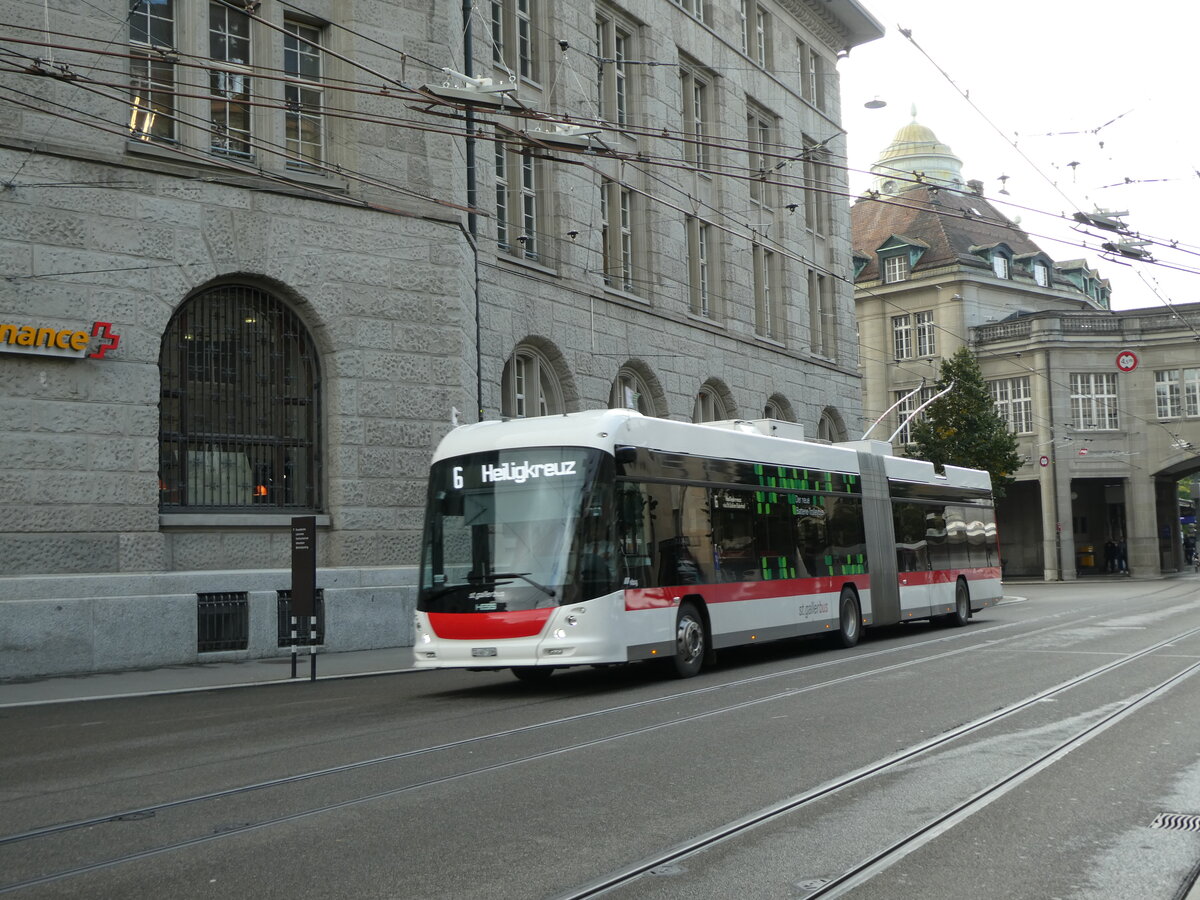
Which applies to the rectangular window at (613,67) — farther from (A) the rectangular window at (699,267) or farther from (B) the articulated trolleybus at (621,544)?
(B) the articulated trolleybus at (621,544)

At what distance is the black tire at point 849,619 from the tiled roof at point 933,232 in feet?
136

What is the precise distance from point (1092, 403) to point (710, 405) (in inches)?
1169

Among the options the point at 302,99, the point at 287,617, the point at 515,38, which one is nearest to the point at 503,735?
the point at 287,617

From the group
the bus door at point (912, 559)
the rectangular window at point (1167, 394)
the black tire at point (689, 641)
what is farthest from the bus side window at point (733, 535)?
the rectangular window at point (1167, 394)

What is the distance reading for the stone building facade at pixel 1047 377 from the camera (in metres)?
57.0

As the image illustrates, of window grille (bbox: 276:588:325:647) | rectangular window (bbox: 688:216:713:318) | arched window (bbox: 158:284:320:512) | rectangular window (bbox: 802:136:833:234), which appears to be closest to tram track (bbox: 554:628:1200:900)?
window grille (bbox: 276:588:325:647)

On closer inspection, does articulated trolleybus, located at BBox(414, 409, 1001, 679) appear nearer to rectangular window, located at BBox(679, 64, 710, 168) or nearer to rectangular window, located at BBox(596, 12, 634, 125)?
rectangular window, located at BBox(596, 12, 634, 125)

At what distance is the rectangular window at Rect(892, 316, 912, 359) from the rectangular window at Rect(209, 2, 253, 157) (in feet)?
149

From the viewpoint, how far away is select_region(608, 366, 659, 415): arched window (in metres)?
29.8

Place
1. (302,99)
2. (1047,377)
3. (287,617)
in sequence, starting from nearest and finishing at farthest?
1. (287,617)
2. (302,99)
3. (1047,377)

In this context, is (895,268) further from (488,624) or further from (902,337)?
(488,624)

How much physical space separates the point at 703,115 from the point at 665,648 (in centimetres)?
2231

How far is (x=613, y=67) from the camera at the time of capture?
100ft

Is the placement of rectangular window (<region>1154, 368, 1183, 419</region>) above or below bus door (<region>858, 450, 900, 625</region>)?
above
